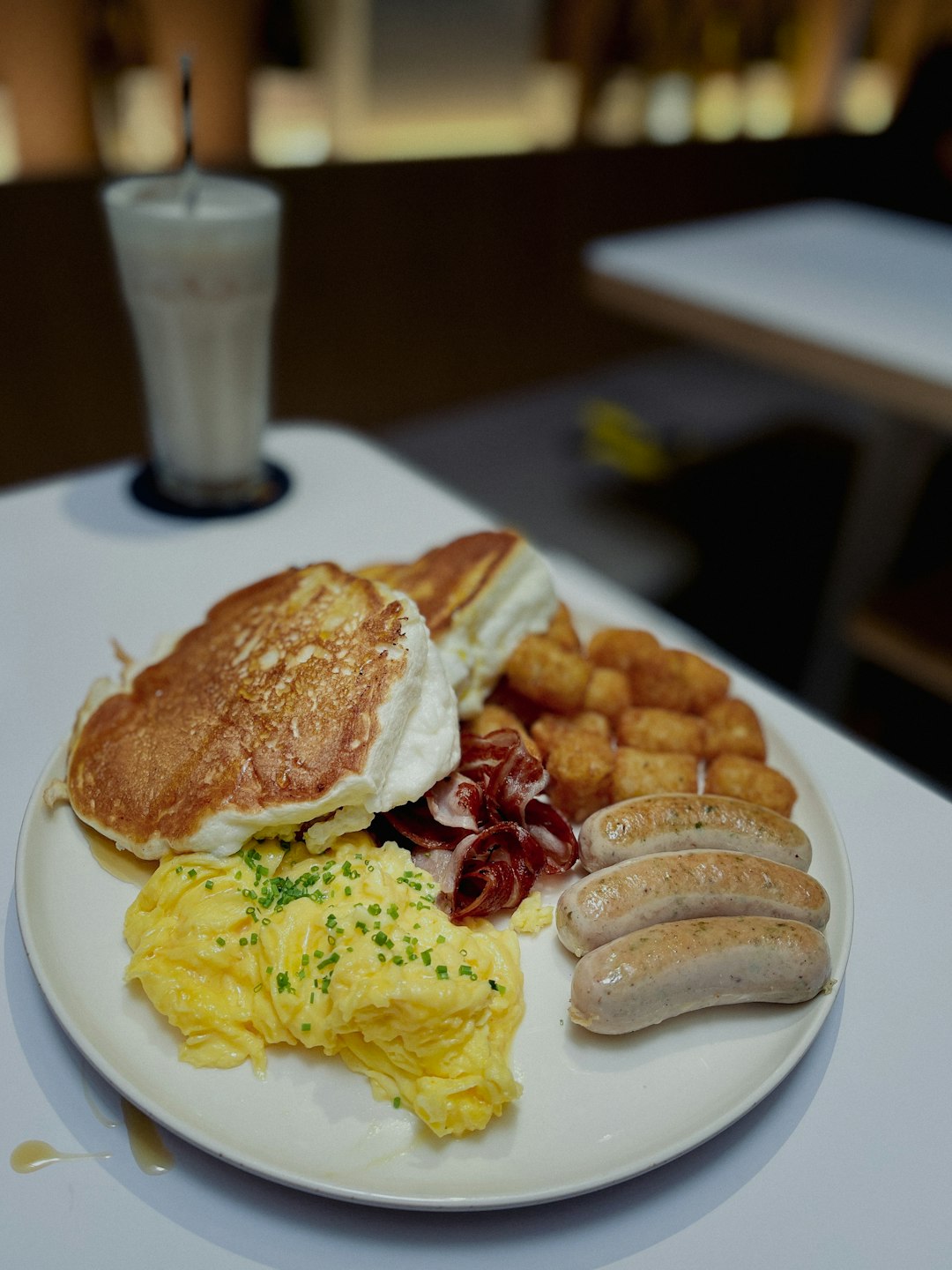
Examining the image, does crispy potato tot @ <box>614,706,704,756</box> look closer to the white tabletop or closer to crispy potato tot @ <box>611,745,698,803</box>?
crispy potato tot @ <box>611,745,698,803</box>

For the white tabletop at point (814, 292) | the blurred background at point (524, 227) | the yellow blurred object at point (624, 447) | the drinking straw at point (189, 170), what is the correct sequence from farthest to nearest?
the yellow blurred object at point (624, 447)
the blurred background at point (524, 227)
the white tabletop at point (814, 292)
the drinking straw at point (189, 170)

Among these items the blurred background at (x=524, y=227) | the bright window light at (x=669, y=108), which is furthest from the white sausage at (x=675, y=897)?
the bright window light at (x=669, y=108)

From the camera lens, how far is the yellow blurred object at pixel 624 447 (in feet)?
12.7

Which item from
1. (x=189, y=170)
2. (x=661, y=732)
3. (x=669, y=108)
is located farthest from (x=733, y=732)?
(x=669, y=108)

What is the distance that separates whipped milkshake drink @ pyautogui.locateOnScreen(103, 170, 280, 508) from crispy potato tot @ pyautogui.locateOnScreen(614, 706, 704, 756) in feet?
3.84

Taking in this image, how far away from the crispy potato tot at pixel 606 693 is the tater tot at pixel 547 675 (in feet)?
0.14

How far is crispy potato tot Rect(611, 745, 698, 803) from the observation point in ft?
4.79

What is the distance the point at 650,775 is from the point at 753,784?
0.15 m

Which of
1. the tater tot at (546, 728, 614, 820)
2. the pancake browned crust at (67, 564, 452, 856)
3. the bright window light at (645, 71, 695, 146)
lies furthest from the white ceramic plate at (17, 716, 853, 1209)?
the bright window light at (645, 71, 695, 146)

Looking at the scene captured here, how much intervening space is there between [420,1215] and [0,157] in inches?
133

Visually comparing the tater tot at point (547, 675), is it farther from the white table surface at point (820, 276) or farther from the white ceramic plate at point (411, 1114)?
the white table surface at point (820, 276)

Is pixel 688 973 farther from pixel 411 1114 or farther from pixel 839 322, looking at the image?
pixel 839 322

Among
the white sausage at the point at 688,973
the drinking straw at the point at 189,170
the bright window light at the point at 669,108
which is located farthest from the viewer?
the bright window light at the point at 669,108

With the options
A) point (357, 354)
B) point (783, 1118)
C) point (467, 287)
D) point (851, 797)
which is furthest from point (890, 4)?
point (783, 1118)
